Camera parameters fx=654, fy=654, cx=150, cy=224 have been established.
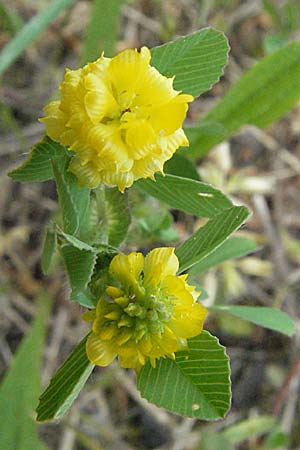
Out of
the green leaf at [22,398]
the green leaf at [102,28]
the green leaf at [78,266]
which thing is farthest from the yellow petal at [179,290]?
A: the green leaf at [102,28]

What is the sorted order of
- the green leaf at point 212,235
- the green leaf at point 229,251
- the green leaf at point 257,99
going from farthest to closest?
1. the green leaf at point 257,99
2. the green leaf at point 229,251
3. the green leaf at point 212,235

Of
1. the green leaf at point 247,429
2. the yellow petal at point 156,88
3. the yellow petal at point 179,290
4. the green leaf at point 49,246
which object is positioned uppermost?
the yellow petal at point 156,88

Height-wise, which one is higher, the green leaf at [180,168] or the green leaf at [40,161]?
the green leaf at [40,161]

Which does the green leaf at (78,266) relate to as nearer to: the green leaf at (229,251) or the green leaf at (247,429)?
the green leaf at (229,251)

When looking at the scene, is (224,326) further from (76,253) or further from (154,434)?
(76,253)

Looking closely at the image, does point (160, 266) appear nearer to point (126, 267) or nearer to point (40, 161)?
point (126, 267)

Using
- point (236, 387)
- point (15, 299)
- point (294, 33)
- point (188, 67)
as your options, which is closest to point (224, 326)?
point (236, 387)
